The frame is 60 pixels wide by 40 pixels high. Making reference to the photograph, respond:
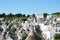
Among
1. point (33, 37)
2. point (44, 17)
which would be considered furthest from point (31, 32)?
point (44, 17)

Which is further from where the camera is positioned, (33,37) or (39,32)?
(39,32)

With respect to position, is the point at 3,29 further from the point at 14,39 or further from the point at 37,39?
the point at 37,39

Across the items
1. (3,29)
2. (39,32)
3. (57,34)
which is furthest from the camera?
(3,29)

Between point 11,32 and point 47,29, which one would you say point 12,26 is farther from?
point 47,29

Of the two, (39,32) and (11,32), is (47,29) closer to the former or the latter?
(39,32)

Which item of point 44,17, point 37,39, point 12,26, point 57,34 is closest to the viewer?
point 57,34

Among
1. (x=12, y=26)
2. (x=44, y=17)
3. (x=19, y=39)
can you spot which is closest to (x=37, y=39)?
(x=19, y=39)

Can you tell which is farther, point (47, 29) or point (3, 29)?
point (3, 29)

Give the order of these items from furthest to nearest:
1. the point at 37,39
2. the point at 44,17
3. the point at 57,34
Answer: the point at 44,17
the point at 37,39
the point at 57,34

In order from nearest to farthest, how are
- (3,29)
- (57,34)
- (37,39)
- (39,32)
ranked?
(57,34) < (37,39) < (39,32) < (3,29)
